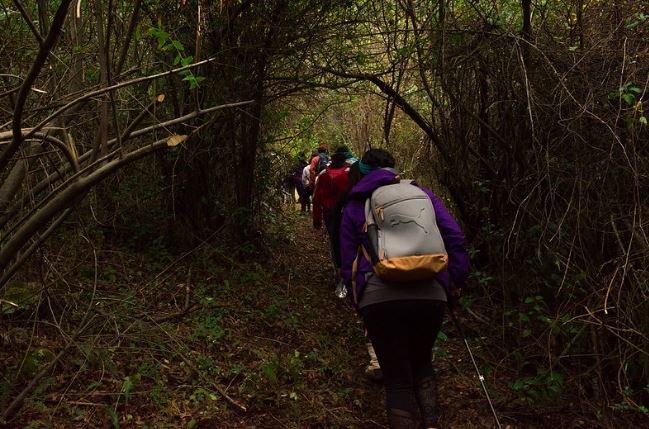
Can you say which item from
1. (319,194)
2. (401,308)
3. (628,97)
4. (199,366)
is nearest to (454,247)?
(401,308)

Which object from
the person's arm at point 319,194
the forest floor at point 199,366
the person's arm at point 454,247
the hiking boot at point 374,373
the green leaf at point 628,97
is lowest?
the hiking boot at point 374,373

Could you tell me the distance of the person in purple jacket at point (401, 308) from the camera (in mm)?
3010

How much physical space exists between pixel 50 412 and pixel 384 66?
533 centimetres

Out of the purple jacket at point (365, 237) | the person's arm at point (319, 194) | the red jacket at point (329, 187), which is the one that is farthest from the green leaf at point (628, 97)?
the person's arm at point (319, 194)

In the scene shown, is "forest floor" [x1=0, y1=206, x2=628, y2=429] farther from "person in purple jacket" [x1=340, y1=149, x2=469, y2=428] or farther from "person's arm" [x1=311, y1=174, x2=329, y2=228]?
"person's arm" [x1=311, y1=174, x2=329, y2=228]

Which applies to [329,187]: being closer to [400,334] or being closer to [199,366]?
[199,366]

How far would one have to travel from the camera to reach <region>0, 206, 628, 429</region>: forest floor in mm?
3547

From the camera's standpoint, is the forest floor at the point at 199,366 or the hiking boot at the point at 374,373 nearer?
the forest floor at the point at 199,366

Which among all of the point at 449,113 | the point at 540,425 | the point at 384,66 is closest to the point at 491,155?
the point at 449,113

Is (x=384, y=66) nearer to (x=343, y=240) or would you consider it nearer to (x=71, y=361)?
(x=343, y=240)

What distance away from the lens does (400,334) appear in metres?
3.07

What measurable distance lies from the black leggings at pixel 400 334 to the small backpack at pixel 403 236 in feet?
0.65

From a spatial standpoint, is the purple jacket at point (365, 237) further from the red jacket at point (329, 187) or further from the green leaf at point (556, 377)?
the red jacket at point (329, 187)

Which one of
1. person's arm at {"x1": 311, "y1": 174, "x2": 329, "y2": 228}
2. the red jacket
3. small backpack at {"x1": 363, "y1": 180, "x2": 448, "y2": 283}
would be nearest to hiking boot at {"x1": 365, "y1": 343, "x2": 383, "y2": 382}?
small backpack at {"x1": 363, "y1": 180, "x2": 448, "y2": 283}
